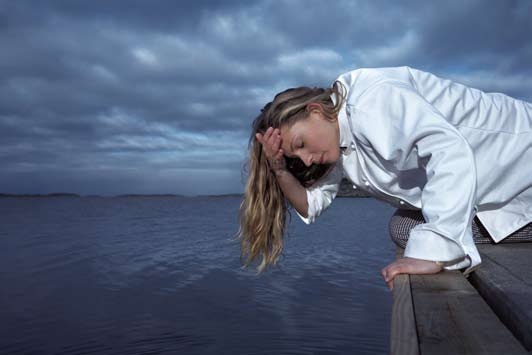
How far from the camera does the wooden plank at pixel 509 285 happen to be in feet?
3.89

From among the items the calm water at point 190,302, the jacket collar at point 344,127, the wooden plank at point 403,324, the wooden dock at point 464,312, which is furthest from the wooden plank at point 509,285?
the calm water at point 190,302

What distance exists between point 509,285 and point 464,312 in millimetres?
317

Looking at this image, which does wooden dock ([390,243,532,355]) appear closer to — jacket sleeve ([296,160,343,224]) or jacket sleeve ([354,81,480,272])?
jacket sleeve ([354,81,480,272])

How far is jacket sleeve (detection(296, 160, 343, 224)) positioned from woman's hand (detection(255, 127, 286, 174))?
314 millimetres

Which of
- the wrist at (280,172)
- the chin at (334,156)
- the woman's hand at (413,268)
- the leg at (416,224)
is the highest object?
the chin at (334,156)

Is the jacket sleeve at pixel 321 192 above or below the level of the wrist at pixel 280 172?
below

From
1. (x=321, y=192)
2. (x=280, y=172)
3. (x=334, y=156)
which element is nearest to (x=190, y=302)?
(x=321, y=192)

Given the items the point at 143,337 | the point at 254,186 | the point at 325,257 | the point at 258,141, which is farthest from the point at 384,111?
the point at 325,257

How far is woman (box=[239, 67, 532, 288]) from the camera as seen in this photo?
1861 millimetres

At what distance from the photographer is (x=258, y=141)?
275 cm

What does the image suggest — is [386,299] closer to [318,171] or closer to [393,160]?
[318,171]

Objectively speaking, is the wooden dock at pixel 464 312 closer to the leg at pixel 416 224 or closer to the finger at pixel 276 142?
the leg at pixel 416 224

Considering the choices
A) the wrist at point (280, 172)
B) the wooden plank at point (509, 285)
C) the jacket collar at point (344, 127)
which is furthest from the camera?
the wrist at point (280, 172)

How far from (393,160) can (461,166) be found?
0.35 m
